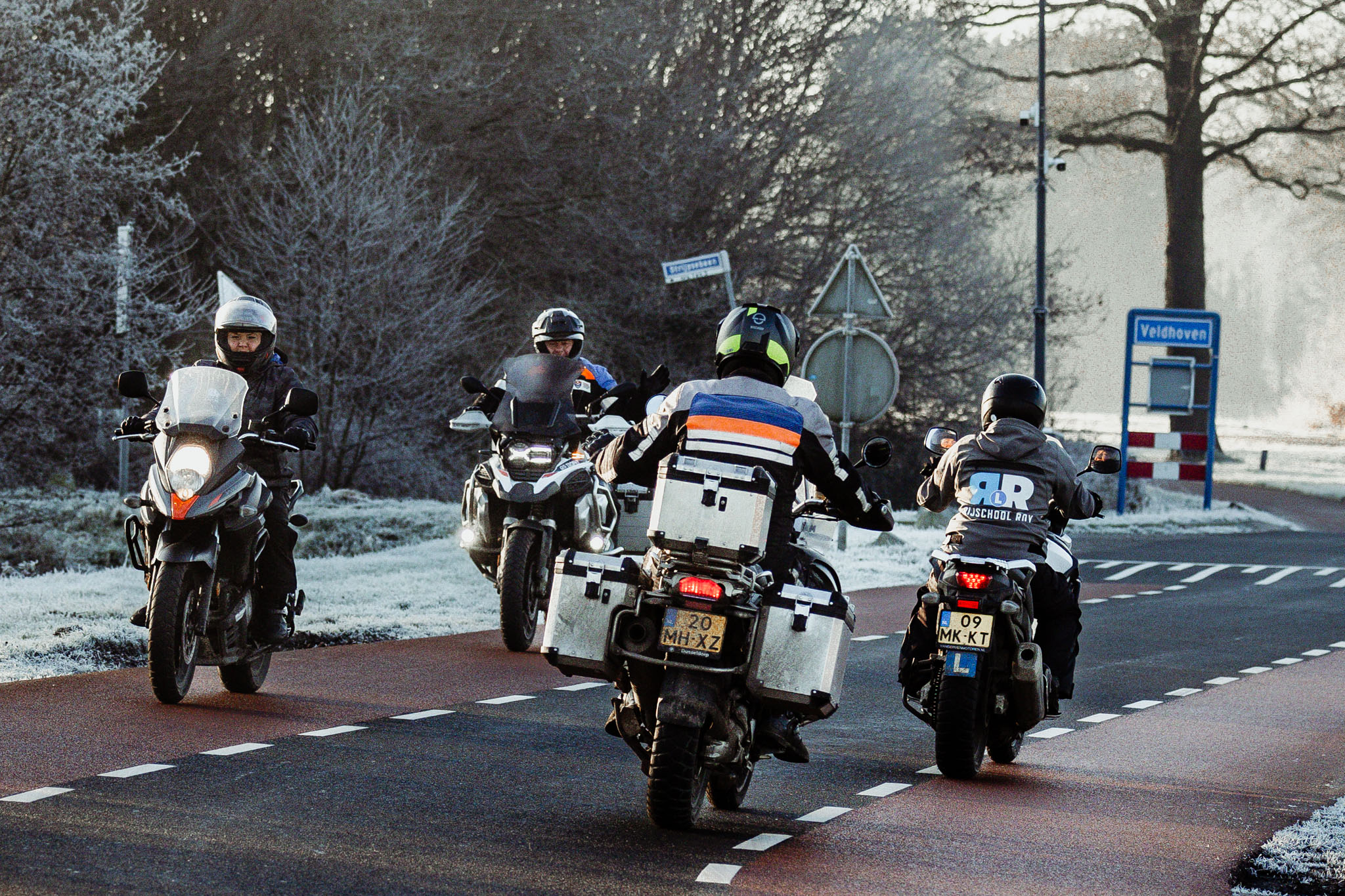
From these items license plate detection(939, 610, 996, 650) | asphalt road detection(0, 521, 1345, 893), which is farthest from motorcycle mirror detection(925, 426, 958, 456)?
asphalt road detection(0, 521, 1345, 893)

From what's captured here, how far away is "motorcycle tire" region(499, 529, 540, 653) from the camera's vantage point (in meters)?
10.5

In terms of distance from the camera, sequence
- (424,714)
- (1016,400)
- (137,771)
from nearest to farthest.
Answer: (137,771), (1016,400), (424,714)

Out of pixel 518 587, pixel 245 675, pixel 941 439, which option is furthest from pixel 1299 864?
pixel 518 587

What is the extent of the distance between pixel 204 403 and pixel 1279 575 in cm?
1338

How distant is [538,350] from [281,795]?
530cm

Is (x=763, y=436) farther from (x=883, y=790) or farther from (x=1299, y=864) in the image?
(x=1299, y=864)

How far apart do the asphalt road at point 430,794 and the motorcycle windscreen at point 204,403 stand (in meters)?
1.27

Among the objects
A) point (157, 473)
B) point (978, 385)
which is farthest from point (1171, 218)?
point (157, 473)

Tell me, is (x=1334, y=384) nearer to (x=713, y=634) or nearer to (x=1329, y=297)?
(x=1329, y=297)

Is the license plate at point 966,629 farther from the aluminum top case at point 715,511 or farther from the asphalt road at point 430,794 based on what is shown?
the aluminum top case at point 715,511

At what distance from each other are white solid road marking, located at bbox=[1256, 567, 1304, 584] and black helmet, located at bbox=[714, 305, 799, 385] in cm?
1254

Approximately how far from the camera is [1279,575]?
18.8 metres

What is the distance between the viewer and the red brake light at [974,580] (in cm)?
745

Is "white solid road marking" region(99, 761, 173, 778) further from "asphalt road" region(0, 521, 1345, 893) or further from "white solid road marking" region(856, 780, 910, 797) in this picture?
"white solid road marking" region(856, 780, 910, 797)
